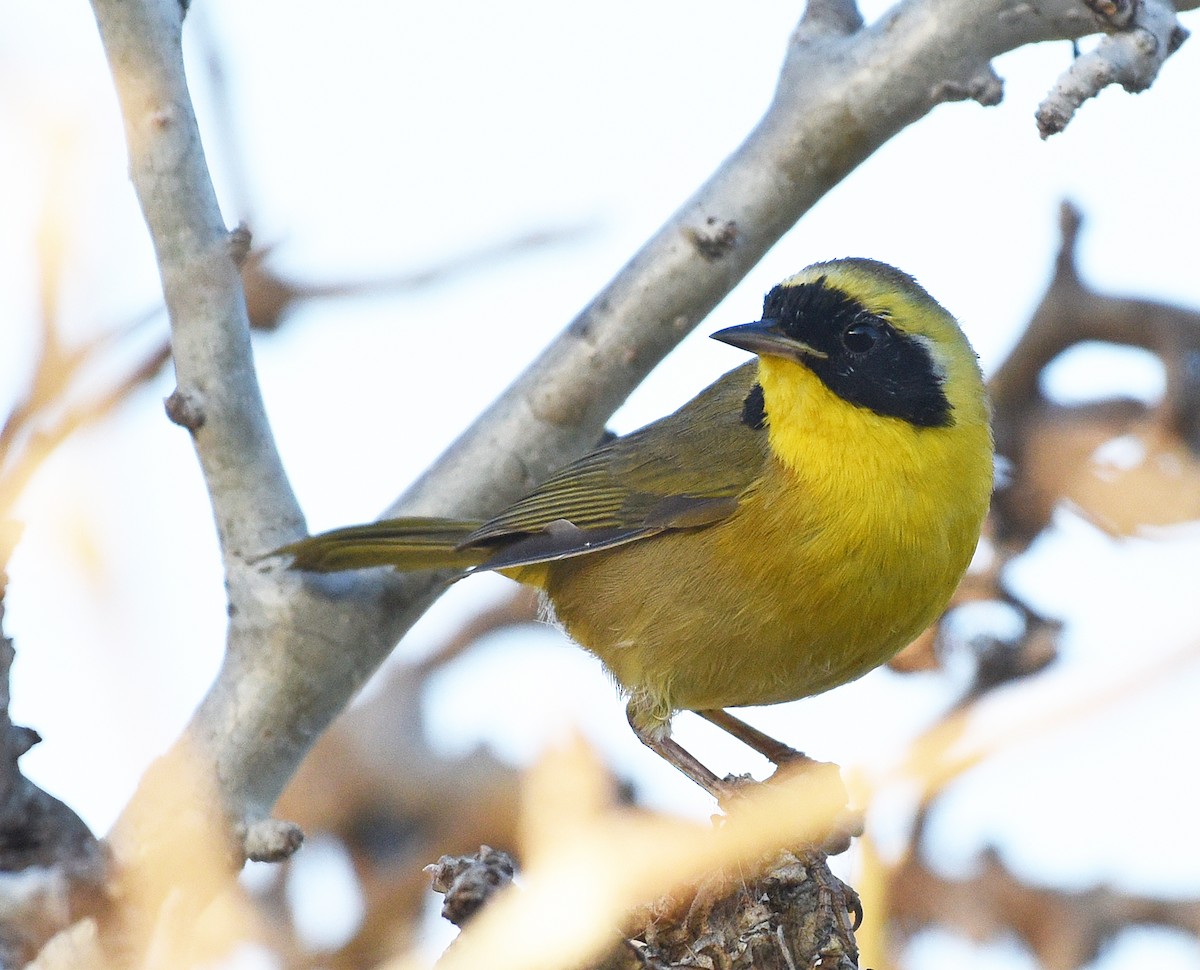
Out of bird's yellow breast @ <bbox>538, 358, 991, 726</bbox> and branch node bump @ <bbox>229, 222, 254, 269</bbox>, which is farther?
bird's yellow breast @ <bbox>538, 358, 991, 726</bbox>

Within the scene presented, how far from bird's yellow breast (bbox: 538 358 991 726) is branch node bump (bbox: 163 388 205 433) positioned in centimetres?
147

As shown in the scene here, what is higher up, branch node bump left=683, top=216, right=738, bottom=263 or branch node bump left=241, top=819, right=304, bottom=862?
branch node bump left=683, top=216, right=738, bottom=263

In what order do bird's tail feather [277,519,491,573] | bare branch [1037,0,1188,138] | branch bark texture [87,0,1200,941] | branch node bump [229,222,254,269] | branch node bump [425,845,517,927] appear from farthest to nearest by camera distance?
bird's tail feather [277,519,491,573]
branch bark texture [87,0,1200,941]
branch node bump [229,222,254,269]
bare branch [1037,0,1188,138]
branch node bump [425,845,517,927]

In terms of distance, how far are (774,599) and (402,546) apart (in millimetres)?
1121

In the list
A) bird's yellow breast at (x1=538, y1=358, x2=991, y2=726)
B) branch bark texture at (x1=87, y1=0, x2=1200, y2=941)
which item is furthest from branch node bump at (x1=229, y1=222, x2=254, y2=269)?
bird's yellow breast at (x1=538, y1=358, x2=991, y2=726)

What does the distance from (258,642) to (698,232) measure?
165 centimetres

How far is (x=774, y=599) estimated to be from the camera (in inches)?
156

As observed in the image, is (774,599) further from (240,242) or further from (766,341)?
(240,242)

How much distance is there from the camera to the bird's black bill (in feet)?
13.0

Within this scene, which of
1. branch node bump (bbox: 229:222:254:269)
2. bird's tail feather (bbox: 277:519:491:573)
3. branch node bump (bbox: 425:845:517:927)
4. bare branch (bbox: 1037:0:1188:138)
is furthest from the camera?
bird's tail feather (bbox: 277:519:491:573)

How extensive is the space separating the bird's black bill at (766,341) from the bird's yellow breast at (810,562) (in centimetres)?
9

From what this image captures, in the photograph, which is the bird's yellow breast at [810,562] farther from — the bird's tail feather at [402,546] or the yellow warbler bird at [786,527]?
the bird's tail feather at [402,546]

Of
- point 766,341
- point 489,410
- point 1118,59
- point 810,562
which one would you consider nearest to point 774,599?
point 810,562

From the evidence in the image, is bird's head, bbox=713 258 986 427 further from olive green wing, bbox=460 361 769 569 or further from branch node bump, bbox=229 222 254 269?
branch node bump, bbox=229 222 254 269
